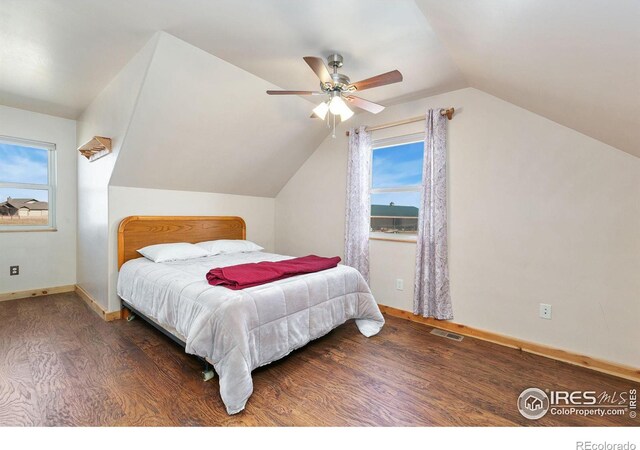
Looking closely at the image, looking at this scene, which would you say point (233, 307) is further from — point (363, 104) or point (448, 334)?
point (448, 334)

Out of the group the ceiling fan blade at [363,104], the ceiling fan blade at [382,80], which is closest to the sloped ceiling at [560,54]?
the ceiling fan blade at [382,80]

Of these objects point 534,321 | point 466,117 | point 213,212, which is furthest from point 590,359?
point 213,212

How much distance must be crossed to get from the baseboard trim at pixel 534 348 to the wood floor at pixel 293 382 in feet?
0.26

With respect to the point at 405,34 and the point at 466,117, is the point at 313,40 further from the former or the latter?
the point at 466,117

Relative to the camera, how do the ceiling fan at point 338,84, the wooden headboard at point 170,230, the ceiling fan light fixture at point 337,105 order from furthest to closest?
the wooden headboard at point 170,230, the ceiling fan light fixture at point 337,105, the ceiling fan at point 338,84

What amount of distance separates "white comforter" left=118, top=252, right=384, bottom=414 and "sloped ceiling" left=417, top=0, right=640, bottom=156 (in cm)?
199

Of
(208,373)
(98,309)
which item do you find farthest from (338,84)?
(98,309)

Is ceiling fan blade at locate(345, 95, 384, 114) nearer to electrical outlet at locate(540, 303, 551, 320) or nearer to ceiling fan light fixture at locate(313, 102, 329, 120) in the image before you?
ceiling fan light fixture at locate(313, 102, 329, 120)

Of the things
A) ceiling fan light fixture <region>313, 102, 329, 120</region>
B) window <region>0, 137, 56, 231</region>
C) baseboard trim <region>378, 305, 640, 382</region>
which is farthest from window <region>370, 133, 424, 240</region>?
window <region>0, 137, 56, 231</region>

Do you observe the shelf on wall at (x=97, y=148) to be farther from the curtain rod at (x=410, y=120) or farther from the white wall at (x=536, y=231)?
the white wall at (x=536, y=231)

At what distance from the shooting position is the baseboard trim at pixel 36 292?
11.6 feet

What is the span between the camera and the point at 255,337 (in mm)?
1880

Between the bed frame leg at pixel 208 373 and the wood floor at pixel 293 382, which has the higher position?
the bed frame leg at pixel 208 373

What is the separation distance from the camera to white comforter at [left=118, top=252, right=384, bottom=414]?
1715 millimetres
